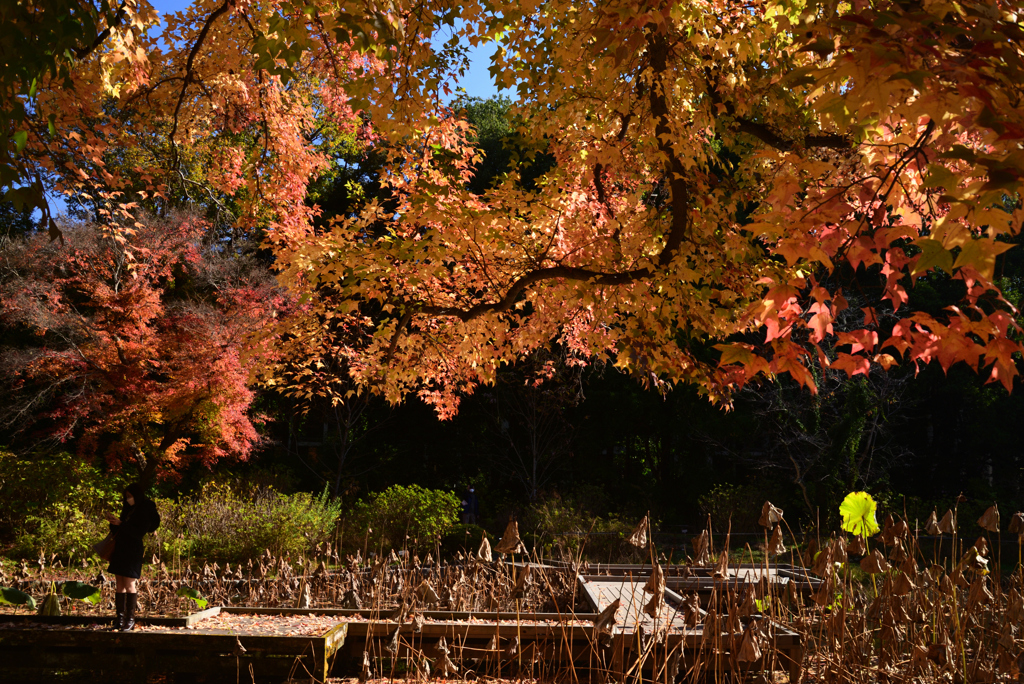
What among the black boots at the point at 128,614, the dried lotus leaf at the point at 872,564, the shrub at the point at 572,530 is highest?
the dried lotus leaf at the point at 872,564

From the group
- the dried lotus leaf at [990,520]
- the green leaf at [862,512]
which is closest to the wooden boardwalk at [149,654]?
the green leaf at [862,512]

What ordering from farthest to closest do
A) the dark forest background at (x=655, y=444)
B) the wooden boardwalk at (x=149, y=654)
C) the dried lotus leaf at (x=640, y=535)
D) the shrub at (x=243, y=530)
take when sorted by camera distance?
the dark forest background at (x=655, y=444) < the shrub at (x=243, y=530) < the wooden boardwalk at (x=149, y=654) < the dried lotus leaf at (x=640, y=535)

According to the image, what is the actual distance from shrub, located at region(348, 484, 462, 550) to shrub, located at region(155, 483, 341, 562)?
1.47 ft

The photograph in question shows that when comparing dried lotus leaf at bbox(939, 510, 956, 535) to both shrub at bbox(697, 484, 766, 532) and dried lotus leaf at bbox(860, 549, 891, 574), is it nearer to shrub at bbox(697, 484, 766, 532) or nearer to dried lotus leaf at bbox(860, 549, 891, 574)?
dried lotus leaf at bbox(860, 549, 891, 574)

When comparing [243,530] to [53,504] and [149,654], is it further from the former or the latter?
[149,654]

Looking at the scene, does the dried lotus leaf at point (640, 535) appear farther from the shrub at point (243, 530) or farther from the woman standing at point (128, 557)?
the shrub at point (243, 530)

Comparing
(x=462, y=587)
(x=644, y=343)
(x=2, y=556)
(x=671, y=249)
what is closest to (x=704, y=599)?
(x=462, y=587)

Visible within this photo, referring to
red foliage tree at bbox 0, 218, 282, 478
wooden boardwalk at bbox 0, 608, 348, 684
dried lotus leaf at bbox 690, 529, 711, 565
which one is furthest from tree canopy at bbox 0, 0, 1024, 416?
red foliage tree at bbox 0, 218, 282, 478

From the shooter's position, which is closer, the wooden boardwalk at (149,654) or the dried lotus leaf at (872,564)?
the dried lotus leaf at (872,564)

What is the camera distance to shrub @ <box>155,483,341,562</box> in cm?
862

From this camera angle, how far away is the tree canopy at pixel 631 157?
6.05 ft

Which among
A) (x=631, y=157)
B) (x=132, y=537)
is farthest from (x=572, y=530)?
(x=132, y=537)

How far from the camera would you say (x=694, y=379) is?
17.4ft


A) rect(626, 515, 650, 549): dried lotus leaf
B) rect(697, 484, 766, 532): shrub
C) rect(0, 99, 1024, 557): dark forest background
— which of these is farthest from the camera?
rect(0, 99, 1024, 557): dark forest background
